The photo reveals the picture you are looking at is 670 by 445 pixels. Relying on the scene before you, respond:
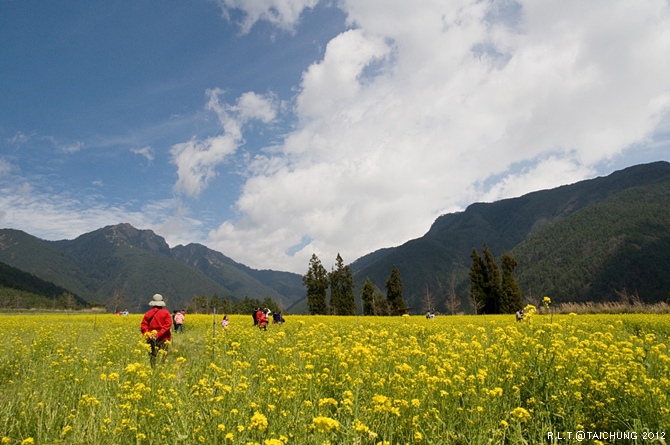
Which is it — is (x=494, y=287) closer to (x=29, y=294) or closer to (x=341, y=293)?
(x=341, y=293)

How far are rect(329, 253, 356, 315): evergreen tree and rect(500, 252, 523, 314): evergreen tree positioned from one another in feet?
88.2

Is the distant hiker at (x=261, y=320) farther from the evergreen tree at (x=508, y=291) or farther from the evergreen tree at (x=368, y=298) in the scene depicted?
the evergreen tree at (x=368, y=298)

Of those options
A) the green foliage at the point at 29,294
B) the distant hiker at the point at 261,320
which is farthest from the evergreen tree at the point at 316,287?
the green foliage at the point at 29,294

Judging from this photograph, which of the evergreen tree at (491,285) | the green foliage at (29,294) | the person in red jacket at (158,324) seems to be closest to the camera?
the person in red jacket at (158,324)

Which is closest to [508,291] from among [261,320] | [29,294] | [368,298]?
[368,298]

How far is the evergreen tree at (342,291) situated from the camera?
7156cm

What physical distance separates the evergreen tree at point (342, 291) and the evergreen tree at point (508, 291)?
→ 2687 centimetres

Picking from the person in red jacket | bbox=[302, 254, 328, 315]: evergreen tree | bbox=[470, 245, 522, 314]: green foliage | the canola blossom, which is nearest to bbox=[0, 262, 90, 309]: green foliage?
bbox=[302, 254, 328, 315]: evergreen tree

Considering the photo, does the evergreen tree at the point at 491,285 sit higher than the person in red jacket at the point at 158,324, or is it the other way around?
the person in red jacket at the point at 158,324

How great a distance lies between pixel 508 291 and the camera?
185 feet

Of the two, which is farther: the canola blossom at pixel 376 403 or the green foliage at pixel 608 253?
the green foliage at pixel 608 253

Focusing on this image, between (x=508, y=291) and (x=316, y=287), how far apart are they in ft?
112

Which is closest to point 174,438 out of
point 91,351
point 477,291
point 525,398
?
point 525,398

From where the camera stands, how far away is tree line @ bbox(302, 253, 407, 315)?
6844 centimetres
